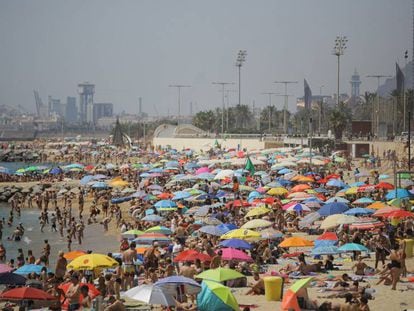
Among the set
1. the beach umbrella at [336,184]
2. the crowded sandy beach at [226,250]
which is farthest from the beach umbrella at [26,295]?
the beach umbrella at [336,184]

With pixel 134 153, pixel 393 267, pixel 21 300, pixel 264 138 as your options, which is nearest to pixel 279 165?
pixel 393 267

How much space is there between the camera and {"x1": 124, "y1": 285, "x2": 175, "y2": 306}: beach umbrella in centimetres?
1273

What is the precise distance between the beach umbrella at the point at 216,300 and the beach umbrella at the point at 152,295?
0.74m

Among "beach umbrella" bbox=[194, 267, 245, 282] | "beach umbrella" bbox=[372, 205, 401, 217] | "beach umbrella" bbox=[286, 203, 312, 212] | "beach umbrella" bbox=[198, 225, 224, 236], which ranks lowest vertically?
"beach umbrella" bbox=[198, 225, 224, 236]

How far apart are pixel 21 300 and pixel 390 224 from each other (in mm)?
11536

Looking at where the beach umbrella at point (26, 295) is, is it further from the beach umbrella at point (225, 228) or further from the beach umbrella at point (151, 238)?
the beach umbrella at point (225, 228)

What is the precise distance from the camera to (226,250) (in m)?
17.1

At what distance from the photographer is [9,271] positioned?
15406 millimetres

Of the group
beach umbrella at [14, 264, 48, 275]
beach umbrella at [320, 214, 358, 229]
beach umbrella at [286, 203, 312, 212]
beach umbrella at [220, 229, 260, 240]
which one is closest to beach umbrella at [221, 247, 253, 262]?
beach umbrella at [220, 229, 260, 240]

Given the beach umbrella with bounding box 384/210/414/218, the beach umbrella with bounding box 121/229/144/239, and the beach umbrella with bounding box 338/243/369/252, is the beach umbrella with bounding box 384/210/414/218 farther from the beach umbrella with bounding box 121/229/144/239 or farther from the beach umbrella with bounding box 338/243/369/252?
the beach umbrella with bounding box 121/229/144/239

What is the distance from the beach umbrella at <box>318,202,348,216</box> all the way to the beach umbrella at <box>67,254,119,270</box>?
325 inches

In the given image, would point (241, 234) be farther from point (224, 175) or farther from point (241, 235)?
point (224, 175)

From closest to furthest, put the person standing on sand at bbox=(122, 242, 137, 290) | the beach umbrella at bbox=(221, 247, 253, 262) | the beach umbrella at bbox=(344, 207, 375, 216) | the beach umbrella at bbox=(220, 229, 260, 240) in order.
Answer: the person standing on sand at bbox=(122, 242, 137, 290)
the beach umbrella at bbox=(221, 247, 253, 262)
the beach umbrella at bbox=(220, 229, 260, 240)
the beach umbrella at bbox=(344, 207, 375, 216)

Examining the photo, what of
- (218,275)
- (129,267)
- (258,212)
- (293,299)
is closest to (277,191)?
(258,212)
